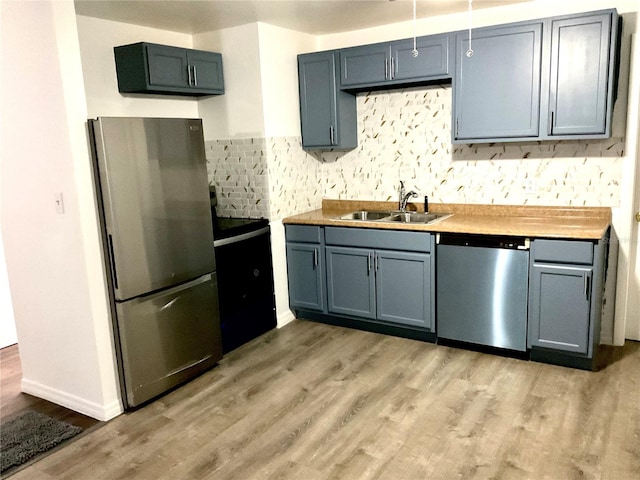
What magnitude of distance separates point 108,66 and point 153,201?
4.09 feet

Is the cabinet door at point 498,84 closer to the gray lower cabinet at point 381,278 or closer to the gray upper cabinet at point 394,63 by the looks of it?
Result: the gray upper cabinet at point 394,63

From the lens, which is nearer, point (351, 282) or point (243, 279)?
point (243, 279)

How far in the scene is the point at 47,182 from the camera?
2.85 metres

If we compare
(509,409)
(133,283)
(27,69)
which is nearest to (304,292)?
(133,283)

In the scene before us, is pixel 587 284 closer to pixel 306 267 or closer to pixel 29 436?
pixel 306 267

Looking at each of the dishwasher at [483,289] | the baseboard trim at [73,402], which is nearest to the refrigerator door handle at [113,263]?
the baseboard trim at [73,402]

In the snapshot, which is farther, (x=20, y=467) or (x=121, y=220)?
(x=121, y=220)

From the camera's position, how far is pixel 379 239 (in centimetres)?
375

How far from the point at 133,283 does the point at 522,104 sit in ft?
8.90

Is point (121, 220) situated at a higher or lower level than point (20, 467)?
higher

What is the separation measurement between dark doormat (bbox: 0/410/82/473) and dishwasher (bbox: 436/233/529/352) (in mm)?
2448

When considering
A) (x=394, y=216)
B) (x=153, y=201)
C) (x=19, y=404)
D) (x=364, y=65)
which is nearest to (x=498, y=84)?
(x=364, y=65)

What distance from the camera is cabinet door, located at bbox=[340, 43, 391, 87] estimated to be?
3.82 meters

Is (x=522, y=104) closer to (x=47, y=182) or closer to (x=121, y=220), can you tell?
(x=121, y=220)
